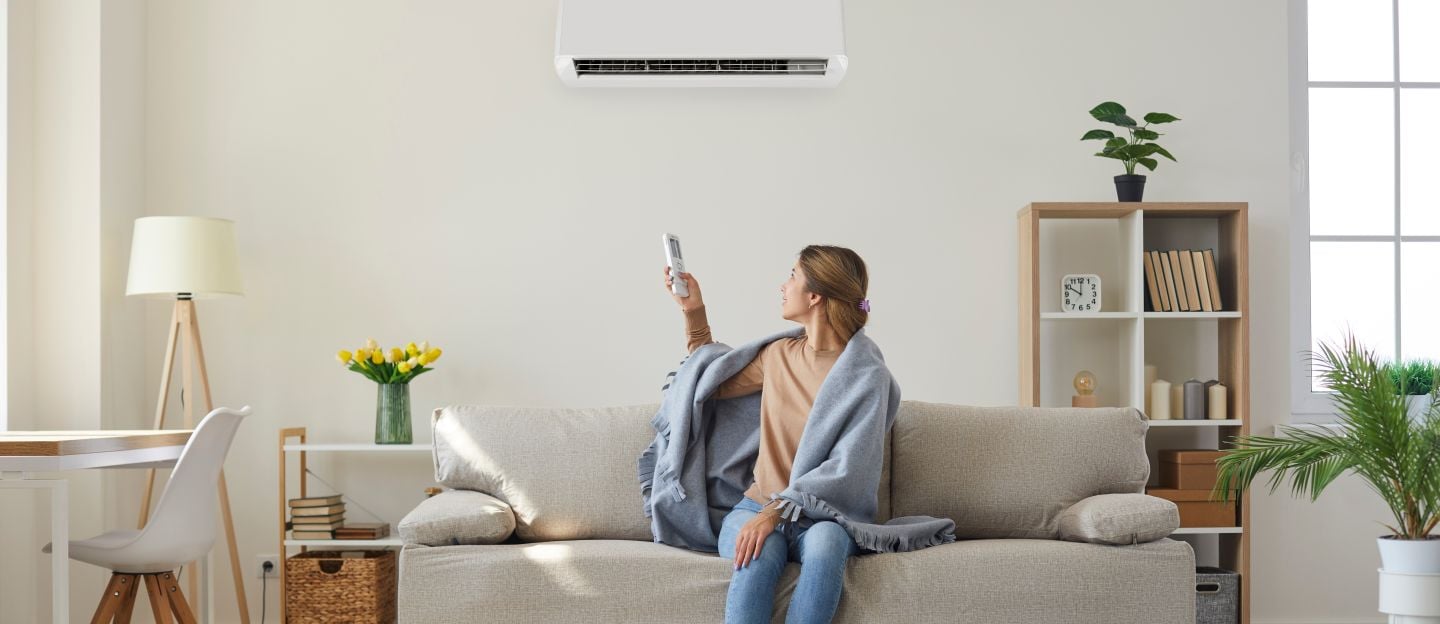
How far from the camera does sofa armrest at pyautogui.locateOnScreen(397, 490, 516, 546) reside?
2.68 m

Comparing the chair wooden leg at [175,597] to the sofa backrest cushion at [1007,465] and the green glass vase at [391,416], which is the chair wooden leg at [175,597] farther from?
the sofa backrest cushion at [1007,465]

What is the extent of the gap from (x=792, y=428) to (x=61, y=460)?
5.49 feet

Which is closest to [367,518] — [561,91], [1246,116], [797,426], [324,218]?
[324,218]

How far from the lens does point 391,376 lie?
381cm

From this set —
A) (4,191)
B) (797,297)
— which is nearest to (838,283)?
(797,297)

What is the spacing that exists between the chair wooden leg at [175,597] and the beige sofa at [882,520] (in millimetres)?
801

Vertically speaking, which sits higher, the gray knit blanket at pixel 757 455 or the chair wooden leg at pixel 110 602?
the gray knit blanket at pixel 757 455

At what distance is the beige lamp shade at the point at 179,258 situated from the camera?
3.65m

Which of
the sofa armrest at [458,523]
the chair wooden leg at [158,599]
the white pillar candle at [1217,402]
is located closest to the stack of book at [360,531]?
the chair wooden leg at [158,599]

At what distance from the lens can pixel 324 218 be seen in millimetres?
4125

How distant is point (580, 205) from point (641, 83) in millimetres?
525

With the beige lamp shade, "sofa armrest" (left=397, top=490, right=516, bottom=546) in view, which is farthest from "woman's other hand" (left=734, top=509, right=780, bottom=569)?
the beige lamp shade

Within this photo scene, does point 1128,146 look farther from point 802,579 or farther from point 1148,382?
point 802,579

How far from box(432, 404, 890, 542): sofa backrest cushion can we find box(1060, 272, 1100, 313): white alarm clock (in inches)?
49.7
